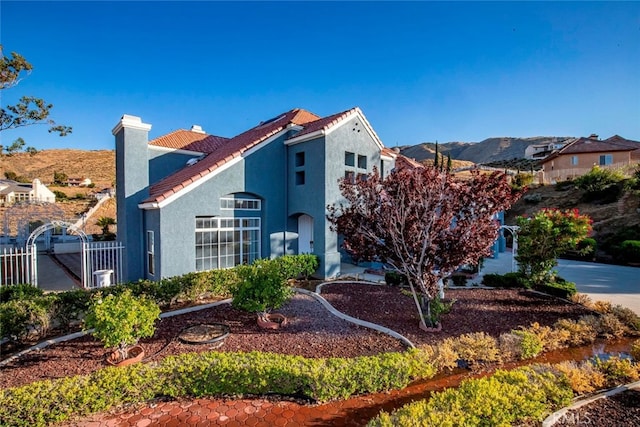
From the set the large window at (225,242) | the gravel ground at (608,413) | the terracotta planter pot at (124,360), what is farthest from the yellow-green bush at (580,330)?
the large window at (225,242)

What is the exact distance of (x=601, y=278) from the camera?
669 inches

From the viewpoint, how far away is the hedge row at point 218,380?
5285 mm

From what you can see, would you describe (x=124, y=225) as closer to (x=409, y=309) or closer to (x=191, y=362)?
(x=191, y=362)

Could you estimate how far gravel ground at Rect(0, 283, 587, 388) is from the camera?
7285 mm

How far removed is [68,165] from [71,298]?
96.6 meters

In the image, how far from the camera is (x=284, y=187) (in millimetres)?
17109

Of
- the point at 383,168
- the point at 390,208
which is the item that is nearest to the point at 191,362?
the point at 390,208

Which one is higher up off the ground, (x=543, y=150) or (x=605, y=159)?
(x=543, y=150)

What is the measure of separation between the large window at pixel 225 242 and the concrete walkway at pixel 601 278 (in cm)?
1225

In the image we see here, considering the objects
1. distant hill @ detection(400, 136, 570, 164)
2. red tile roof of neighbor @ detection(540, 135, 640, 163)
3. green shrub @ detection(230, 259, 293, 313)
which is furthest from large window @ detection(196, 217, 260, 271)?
distant hill @ detection(400, 136, 570, 164)

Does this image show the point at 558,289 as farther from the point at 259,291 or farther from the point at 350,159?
the point at 259,291

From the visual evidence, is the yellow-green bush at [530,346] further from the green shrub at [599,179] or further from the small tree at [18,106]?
the green shrub at [599,179]

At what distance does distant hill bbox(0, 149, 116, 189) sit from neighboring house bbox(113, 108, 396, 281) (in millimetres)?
67261

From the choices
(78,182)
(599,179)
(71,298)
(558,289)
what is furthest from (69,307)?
(78,182)
